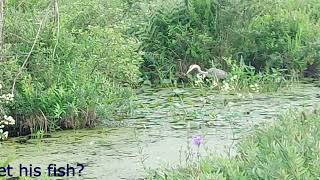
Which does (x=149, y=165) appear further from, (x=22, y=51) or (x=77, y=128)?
(x=22, y=51)

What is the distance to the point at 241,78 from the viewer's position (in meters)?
9.33

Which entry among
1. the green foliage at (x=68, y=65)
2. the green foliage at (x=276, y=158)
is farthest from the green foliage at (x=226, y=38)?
the green foliage at (x=276, y=158)

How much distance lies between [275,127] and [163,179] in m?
0.86

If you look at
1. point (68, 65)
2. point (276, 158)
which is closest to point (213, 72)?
point (68, 65)

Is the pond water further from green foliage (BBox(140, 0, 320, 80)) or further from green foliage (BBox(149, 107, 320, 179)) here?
green foliage (BBox(140, 0, 320, 80))

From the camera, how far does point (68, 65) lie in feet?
25.3

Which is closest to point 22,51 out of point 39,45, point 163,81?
point 39,45

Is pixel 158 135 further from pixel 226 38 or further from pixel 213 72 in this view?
pixel 226 38

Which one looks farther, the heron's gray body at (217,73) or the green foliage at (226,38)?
the green foliage at (226,38)

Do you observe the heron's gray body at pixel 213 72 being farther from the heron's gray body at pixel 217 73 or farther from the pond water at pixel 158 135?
the pond water at pixel 158 135

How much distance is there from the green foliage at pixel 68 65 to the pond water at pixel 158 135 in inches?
8.9

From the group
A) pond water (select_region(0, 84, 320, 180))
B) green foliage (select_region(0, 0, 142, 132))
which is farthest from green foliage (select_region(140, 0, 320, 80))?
green foliage (select_region(0, 0, 142, 132))

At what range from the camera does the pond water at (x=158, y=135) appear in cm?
611

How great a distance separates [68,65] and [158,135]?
127 centimetres
